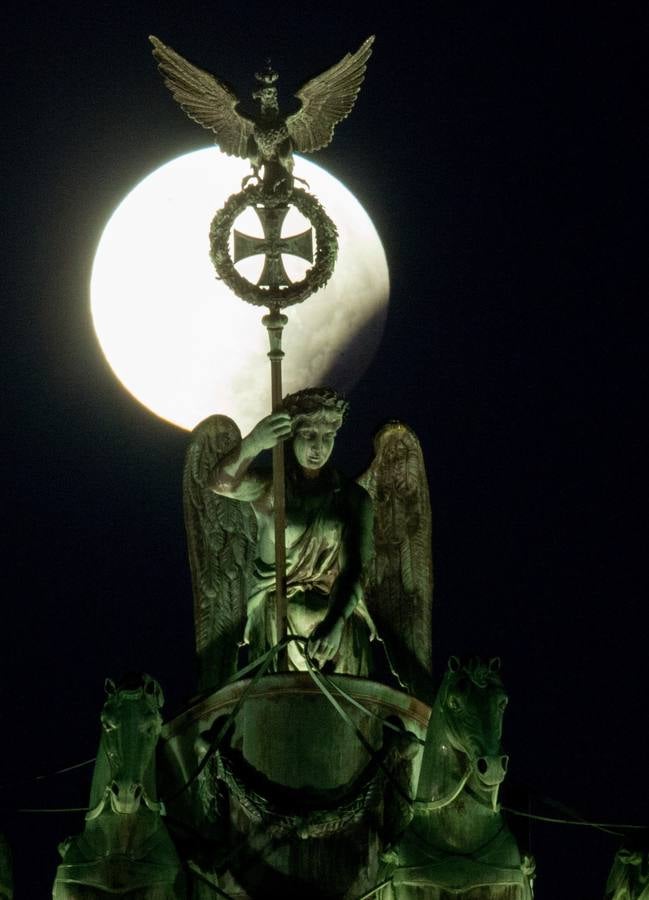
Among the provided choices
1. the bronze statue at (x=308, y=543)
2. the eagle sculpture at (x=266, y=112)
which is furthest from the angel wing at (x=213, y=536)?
the eagle sculpture at (x=266, y=112)

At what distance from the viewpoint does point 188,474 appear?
20578mm

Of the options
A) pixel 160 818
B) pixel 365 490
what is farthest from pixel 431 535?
pixel 160 818

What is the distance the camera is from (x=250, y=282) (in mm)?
20047

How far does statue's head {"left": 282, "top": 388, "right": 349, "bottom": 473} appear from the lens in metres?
19.5

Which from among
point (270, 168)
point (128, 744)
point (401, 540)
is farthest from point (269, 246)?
point (128, 744)

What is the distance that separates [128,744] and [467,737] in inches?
72.4

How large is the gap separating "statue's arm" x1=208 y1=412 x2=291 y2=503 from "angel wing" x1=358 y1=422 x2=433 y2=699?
3.32ft

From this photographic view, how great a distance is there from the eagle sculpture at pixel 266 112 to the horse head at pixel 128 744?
12.8ft

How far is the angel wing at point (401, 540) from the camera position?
20.5m

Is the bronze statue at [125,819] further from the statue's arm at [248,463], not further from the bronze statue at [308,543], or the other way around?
the statue's arm at [248,463]

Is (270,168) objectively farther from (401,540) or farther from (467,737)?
(467,737)

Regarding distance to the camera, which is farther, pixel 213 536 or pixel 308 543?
pixel 213 536

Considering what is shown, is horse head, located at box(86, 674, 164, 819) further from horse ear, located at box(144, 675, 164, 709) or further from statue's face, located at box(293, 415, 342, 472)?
statue's face, located at box(293, 415, 342, 472)

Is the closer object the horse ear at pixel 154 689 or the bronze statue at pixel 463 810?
the bronze statue at pixel 463 810
